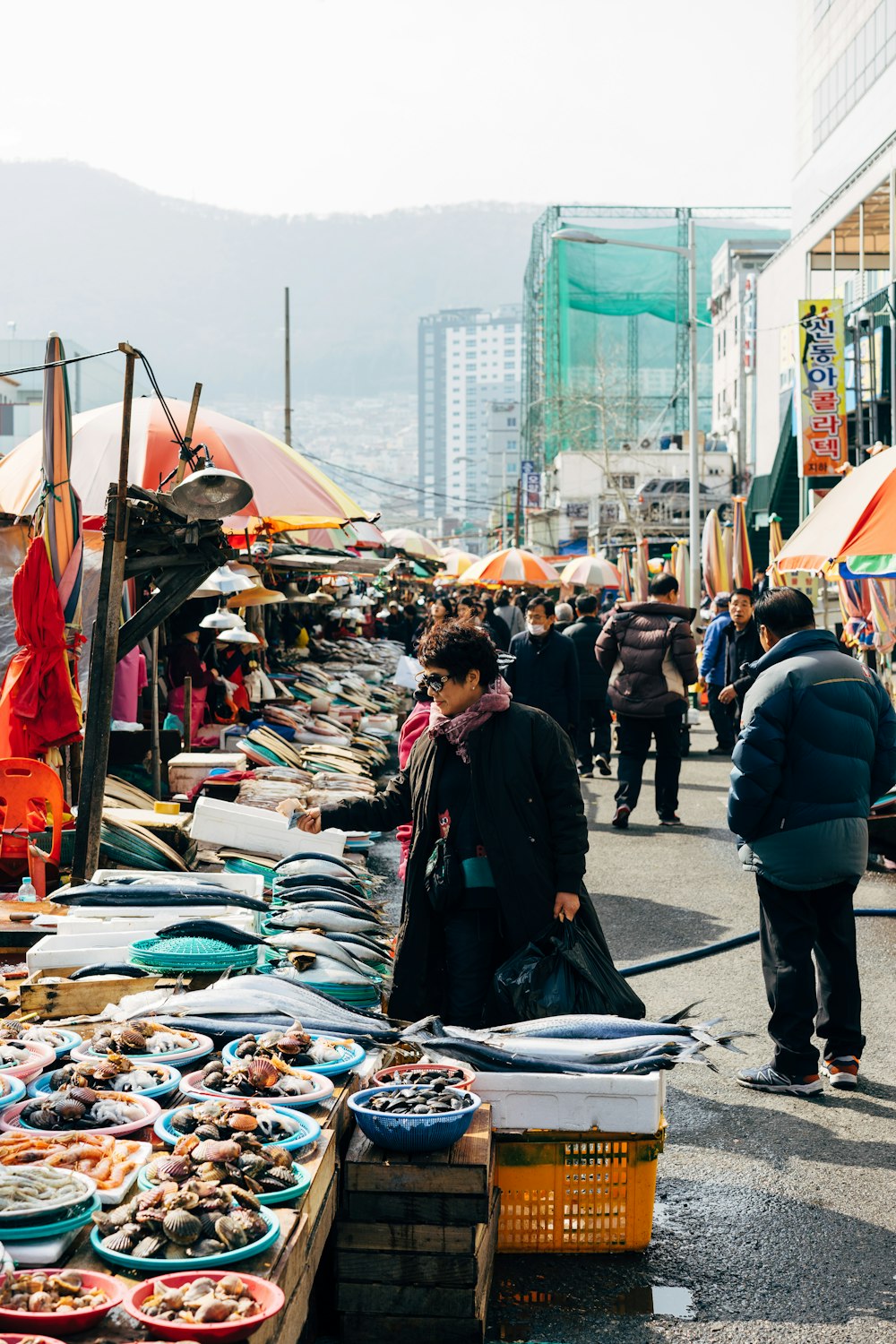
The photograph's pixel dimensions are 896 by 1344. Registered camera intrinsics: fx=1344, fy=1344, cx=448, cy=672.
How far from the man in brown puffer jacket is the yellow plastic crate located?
793 cm

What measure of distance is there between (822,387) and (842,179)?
953cm

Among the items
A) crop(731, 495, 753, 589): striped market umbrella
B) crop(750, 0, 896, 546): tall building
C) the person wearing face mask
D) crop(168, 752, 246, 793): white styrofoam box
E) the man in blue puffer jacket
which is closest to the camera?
the man in blue puffer jacket

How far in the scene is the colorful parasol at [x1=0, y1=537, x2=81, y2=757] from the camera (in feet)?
23.1

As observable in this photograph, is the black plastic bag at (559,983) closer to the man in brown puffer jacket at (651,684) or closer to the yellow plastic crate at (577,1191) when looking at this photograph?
the yellow plastic crate at (577,1191)

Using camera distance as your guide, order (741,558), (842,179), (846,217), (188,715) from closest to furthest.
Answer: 1. (188,715)
2. (741,558)
3. (846,217)
4. (842,179)

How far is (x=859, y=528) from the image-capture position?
8.14m

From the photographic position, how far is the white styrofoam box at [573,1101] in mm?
3975

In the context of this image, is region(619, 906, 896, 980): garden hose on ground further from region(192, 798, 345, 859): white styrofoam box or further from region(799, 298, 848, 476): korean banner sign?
region(799, 298, 848, 476): korean banner sign

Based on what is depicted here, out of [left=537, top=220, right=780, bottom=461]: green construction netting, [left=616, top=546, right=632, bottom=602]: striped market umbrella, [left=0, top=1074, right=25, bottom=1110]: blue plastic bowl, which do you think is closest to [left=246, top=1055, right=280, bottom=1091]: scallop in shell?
[left=0, top=1074, right=25, bottom=1110]: blue plastic bowl

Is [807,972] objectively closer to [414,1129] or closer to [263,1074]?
[414,1129]

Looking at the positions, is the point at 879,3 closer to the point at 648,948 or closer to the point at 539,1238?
the point at 648,948

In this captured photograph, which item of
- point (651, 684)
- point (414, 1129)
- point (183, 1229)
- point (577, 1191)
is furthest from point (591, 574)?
point (183, 1229)

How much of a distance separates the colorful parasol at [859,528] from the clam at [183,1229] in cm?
624

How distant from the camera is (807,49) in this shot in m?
33.6
